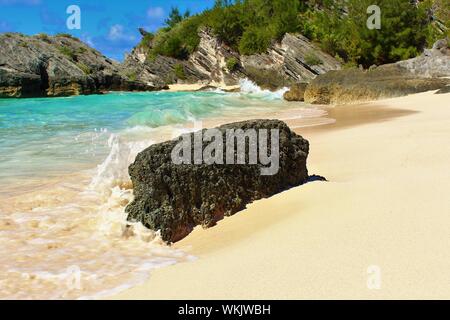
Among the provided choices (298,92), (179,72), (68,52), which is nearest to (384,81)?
(298,92)

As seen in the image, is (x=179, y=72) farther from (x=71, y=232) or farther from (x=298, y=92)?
(x=71, y=232)

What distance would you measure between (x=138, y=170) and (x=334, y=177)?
2.48 metres

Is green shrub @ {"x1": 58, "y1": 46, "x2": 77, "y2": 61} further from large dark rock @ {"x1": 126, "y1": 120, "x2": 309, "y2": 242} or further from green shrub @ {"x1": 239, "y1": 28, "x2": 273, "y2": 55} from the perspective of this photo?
large dark rock @ {"x1": 126, "y1": 120, "x2": 309, "y2": 242}

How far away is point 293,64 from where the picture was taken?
4216cm

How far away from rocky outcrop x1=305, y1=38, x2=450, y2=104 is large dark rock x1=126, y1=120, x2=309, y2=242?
17.6 meters

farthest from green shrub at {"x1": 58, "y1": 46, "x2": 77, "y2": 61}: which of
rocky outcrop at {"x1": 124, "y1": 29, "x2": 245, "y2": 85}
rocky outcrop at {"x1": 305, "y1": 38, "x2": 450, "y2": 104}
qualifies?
rocky outcrop at {"x1": 305, "y1": 38, "x2": 450, "y2": 104}

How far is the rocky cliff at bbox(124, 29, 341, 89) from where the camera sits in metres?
41.6

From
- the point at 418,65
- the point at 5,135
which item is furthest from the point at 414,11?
the point at 5,135

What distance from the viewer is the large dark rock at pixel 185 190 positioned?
4125 mm

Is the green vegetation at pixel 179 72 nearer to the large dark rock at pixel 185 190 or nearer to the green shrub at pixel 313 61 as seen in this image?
the green shrub at pixel 313 61

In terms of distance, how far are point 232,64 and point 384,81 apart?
32.3 meters

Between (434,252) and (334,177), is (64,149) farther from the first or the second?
(434,252)

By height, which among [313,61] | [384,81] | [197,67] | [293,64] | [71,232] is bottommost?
[71,232]

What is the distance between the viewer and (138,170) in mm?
4316
